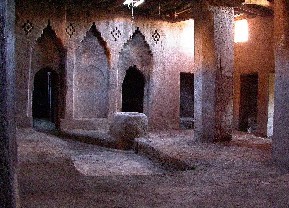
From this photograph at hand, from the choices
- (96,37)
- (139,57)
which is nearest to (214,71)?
(139,57)

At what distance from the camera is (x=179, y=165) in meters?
7.34

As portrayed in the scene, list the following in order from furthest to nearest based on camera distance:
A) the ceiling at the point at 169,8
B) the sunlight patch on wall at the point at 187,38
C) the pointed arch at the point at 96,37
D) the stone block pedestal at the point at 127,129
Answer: the sunlight patch on wall at the point at 187,38, the pointed arch at the point at 96,37, the ceiling at the point at 169,8, the stone block pedestal at the point at 127,129

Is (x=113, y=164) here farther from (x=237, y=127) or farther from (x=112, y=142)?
(x=237, y=127)

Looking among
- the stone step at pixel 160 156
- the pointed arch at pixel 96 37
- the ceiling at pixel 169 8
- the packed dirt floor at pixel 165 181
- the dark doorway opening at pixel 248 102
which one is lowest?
the stone step at pixel 160 156

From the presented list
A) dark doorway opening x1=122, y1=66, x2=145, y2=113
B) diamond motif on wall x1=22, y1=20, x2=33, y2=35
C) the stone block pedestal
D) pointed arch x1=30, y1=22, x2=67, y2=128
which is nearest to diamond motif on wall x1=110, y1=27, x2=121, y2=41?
pointed arch x1=30, y1=22, x2=67, y2=128

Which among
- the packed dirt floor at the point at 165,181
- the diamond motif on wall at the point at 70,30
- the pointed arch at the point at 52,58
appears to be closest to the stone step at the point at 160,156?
the packed dirt floor at the point at 165,181

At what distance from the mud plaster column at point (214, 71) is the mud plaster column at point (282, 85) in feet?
9.98

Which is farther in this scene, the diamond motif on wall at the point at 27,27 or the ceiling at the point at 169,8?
the diamond motif on wall at the point at 27,27

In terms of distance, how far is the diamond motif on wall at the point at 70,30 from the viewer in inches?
520

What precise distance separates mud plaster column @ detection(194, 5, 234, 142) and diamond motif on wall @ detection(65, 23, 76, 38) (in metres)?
5.16

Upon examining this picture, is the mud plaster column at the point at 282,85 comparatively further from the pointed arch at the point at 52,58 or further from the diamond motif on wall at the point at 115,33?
the pointed arch at the point at 52,58

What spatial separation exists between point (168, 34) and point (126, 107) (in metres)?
4.70

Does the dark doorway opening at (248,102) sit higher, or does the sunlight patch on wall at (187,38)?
the sunlight patch on wall at (187,38)

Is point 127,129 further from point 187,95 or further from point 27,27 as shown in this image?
point 187,95
